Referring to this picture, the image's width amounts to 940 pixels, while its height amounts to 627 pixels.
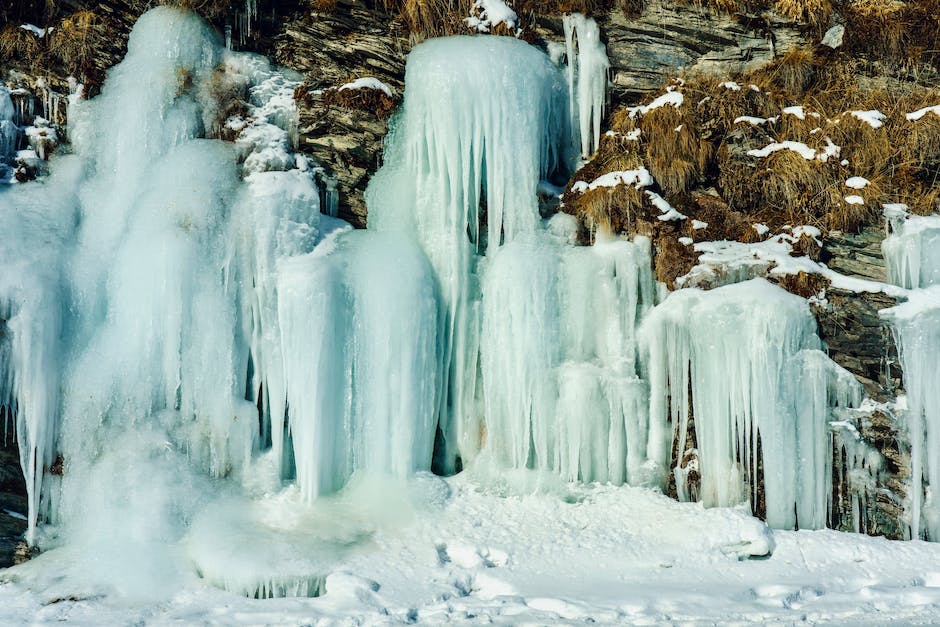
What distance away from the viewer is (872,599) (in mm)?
7949

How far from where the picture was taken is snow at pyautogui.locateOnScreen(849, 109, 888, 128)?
11.5 meters

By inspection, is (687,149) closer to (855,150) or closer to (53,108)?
(855,150)

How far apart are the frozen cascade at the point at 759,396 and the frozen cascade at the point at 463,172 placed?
231cm

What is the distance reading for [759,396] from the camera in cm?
963

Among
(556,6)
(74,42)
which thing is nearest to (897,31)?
(556,6)

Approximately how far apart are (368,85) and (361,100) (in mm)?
210

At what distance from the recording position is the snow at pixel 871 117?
11.5 meters

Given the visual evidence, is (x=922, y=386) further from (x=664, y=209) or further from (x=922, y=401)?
(x=664, y=209)

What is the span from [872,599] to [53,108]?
33.2 ft

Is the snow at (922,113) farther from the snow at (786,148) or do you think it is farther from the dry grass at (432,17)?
the dry grass at (432,17)

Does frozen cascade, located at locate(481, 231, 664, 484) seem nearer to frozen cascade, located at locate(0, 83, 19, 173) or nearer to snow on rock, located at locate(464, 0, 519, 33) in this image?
snow on rock, located at locate(464, 0, 519, 33)

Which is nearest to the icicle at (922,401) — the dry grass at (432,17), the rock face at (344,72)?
the rock face at (344,72)

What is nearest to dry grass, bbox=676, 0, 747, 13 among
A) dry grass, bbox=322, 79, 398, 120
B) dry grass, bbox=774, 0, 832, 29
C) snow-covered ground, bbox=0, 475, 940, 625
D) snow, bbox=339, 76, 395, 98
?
dry grass, bbox=774, 0, 832, 29


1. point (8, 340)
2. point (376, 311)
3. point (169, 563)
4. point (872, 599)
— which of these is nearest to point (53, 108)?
point (8, 340)
